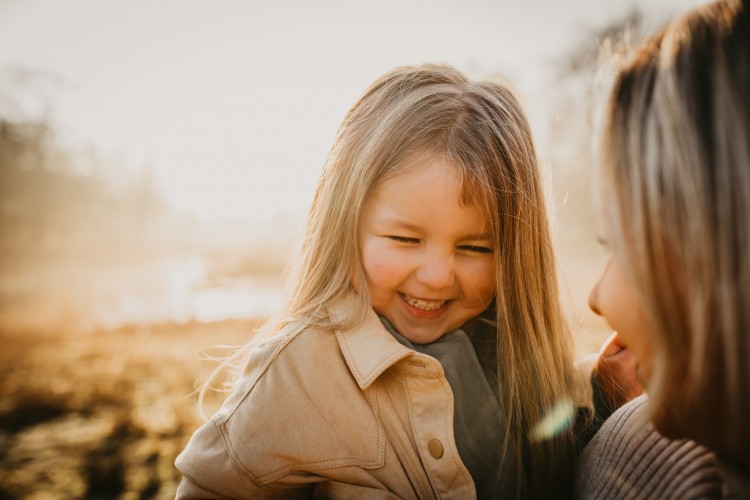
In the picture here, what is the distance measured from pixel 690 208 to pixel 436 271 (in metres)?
0.95

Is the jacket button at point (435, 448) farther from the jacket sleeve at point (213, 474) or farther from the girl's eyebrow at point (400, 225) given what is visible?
the girl's eyebrow at point (400, 225)

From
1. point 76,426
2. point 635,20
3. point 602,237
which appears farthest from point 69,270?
point 602,237

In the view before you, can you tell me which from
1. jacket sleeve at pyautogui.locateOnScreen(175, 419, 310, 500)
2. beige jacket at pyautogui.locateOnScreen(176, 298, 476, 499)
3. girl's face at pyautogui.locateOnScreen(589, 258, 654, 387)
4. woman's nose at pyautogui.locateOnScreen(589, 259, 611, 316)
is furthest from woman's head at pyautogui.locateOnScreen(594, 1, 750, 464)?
jacket sleeve at pyautogui.locateOnScreen(175, 419, 310, 500)

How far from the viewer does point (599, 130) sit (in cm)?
114

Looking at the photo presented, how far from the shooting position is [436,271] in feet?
5.79

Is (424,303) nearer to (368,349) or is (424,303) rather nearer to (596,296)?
(368,349)

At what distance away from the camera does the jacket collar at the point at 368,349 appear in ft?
5.48

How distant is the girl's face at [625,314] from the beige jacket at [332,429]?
0.68 metres

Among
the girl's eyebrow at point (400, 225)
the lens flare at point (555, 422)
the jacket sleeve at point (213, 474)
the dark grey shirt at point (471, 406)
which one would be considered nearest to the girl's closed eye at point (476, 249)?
the girl's eyebrow at point (400, 225)

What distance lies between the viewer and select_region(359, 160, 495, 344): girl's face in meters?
1.75

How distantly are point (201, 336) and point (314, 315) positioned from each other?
974 cm

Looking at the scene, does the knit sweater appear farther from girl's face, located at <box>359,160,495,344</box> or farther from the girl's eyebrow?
the girl's eyebrow

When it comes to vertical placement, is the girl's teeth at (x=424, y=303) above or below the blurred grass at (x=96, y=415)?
above

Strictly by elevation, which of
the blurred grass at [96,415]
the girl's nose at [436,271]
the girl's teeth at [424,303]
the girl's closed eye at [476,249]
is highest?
the girl's closed eye at [476,249]
